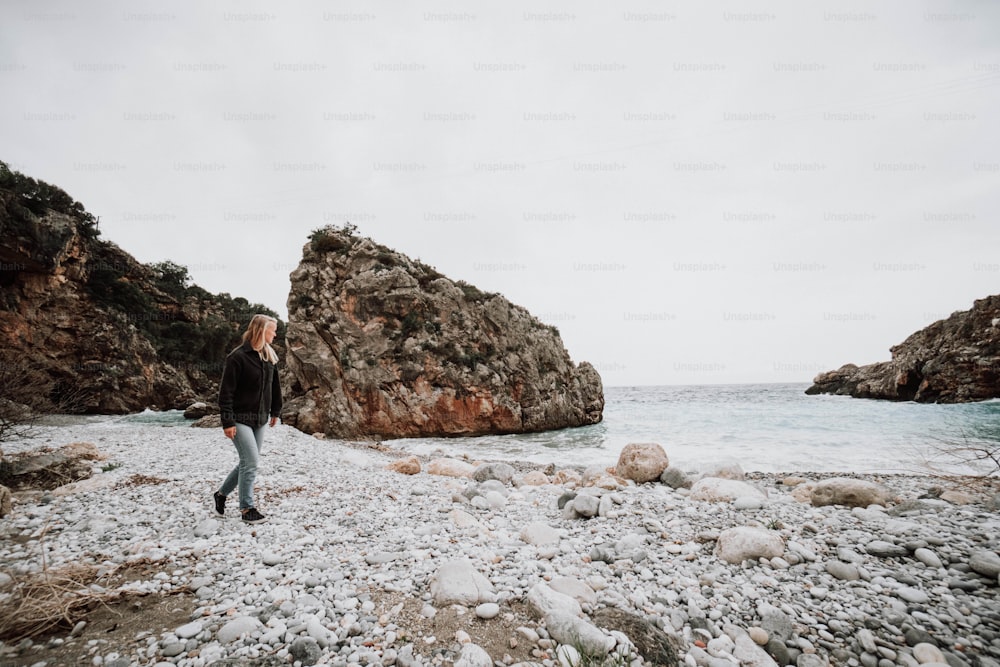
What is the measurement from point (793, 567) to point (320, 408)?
25.0 meters

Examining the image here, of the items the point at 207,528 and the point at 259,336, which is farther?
the point at 259,336

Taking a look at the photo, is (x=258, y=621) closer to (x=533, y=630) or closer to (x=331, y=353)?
(x=533, y=630)

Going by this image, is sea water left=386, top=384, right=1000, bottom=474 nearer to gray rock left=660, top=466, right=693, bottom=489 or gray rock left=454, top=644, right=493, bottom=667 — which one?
gray rock left=660, top=466, right=693, bottom=489

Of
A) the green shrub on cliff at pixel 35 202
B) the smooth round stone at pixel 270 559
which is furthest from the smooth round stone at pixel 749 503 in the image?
the green shrub on cliff at pixel 35 202

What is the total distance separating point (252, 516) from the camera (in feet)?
16.0

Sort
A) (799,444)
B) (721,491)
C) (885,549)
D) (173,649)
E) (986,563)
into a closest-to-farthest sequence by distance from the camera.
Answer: (173,649), (986,563), (885,549), (721,491), (799,444)

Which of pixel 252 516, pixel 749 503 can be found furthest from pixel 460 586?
pixel 749 503

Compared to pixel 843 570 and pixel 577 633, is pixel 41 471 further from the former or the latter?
pixel 843 570

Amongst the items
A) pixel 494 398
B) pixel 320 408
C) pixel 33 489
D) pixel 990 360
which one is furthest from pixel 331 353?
pixel 990 360

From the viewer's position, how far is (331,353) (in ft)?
80.8

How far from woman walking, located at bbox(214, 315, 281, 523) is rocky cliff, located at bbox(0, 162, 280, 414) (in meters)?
25.7

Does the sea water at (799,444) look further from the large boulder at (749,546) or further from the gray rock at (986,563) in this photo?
the gray rock at (986,563)

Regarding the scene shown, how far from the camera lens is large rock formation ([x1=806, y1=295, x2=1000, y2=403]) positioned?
29.0 m

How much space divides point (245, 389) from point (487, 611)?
4.39 metres
